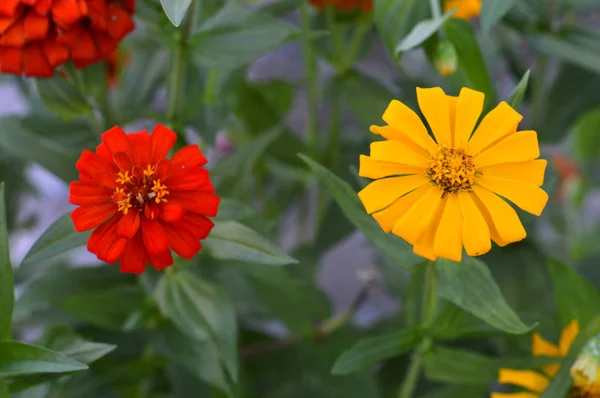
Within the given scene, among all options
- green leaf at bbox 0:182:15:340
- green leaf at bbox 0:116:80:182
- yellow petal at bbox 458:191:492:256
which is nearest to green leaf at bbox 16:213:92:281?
green leaf at bbox 0:182:15:340

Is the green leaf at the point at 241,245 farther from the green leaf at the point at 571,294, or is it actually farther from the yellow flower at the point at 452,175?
the green leaf at the point at 571,294

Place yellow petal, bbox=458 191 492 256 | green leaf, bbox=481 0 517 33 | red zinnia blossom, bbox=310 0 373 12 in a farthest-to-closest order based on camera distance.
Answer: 1. red zinnia blossom, bbox=310 0 373 12
2. green leaf, bbox=481 0 517 33
3. yellow petal, bbox=458 191 492 256

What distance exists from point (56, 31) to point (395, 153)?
0.78 ft

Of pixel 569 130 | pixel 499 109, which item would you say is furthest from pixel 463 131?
pixel 569 130

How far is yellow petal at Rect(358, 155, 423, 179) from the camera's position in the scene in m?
0.33

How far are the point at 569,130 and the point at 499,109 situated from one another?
397 millimetres

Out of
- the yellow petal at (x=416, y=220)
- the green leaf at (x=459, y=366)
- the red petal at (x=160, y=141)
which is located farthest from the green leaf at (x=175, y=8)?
the green leaf at (x=459, y=366)

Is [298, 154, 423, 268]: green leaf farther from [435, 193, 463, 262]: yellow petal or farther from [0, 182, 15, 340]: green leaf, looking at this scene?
[0, 182, 15, 340]: green leaf

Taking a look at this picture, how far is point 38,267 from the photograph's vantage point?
2.48 feet

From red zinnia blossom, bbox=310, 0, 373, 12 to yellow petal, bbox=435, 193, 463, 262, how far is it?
30 centimetres

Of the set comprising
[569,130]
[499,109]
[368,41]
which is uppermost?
[368,41]

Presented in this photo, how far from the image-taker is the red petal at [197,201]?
1.17 feet

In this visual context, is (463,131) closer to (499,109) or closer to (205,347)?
(499,109)

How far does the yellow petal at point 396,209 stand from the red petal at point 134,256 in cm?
13
